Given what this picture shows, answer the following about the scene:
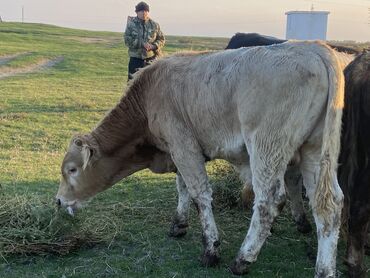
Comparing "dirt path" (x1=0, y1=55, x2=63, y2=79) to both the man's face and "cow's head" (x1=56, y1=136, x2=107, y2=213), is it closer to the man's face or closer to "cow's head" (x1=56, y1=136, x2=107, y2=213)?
the man's face

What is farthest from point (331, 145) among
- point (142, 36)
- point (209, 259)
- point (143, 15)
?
point (143, 15)

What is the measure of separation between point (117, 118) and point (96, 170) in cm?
57

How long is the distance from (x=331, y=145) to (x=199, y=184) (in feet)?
4.57

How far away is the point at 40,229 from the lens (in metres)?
5.16

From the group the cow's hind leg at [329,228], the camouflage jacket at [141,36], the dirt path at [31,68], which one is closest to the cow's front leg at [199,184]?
the cow's hind leg at [329,228]

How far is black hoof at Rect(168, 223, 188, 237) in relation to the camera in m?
5.62

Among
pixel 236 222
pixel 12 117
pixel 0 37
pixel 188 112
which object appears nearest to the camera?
pixel 188 112

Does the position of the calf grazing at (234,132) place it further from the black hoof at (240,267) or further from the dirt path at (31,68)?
the dirt path at (31,68)

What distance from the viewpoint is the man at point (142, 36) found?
10195 mm

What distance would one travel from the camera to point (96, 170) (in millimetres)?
5457

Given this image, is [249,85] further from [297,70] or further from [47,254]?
[47,254]

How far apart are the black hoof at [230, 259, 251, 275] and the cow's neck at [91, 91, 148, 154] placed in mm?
1575

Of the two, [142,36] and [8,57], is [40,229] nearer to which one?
[142,36]

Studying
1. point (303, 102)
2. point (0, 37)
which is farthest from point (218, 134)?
point (0, 37)
